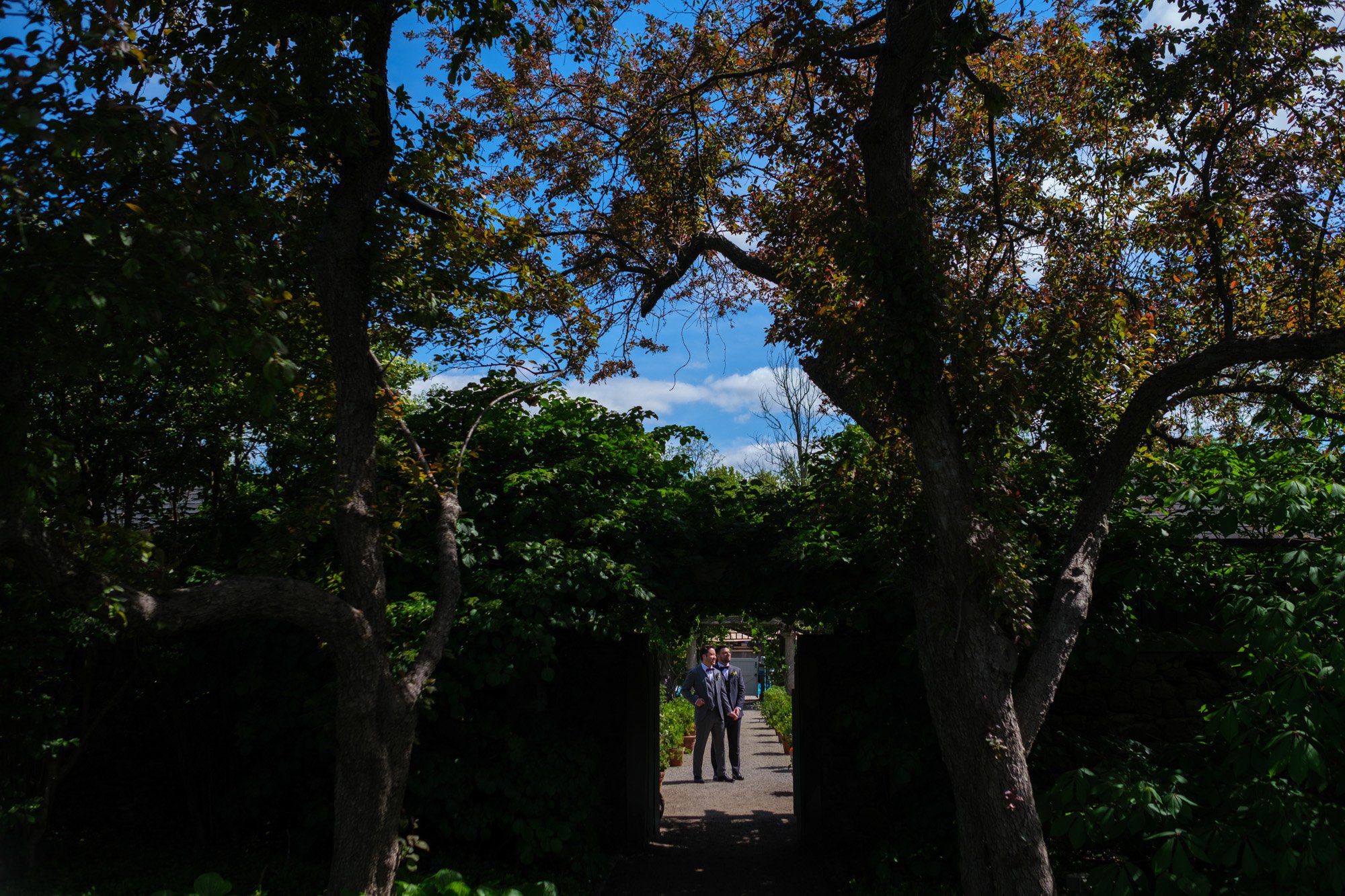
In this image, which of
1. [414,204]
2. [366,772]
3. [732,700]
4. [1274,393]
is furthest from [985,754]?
[732,700]

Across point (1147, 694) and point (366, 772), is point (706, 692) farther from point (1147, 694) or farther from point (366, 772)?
point (366, 772)

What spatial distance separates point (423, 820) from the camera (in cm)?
739

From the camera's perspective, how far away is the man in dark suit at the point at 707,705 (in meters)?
12.2

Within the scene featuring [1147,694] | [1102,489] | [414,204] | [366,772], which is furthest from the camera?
[1147,694]

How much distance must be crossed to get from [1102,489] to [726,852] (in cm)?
554

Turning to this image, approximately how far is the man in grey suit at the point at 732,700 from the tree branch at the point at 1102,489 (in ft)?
24.3

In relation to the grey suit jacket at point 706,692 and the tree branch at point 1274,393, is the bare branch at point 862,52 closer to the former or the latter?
the tree branch at point 1274,393

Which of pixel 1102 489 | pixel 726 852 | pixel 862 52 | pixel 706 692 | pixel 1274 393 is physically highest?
pixel 862 52

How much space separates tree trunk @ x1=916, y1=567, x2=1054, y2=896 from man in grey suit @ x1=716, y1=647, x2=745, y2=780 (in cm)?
736

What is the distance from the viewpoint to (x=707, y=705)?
40.8 feet

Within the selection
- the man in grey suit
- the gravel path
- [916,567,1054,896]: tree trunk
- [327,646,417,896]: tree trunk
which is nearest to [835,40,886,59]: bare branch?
[916,567,1054,896]: tree trunk

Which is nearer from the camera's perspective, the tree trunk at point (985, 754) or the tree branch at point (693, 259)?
the tree trunk at point (985, 754)

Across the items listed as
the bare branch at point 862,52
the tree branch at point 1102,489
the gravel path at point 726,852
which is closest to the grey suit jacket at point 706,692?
the gravel path at point 726,852

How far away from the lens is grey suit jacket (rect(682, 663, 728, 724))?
478 inches
